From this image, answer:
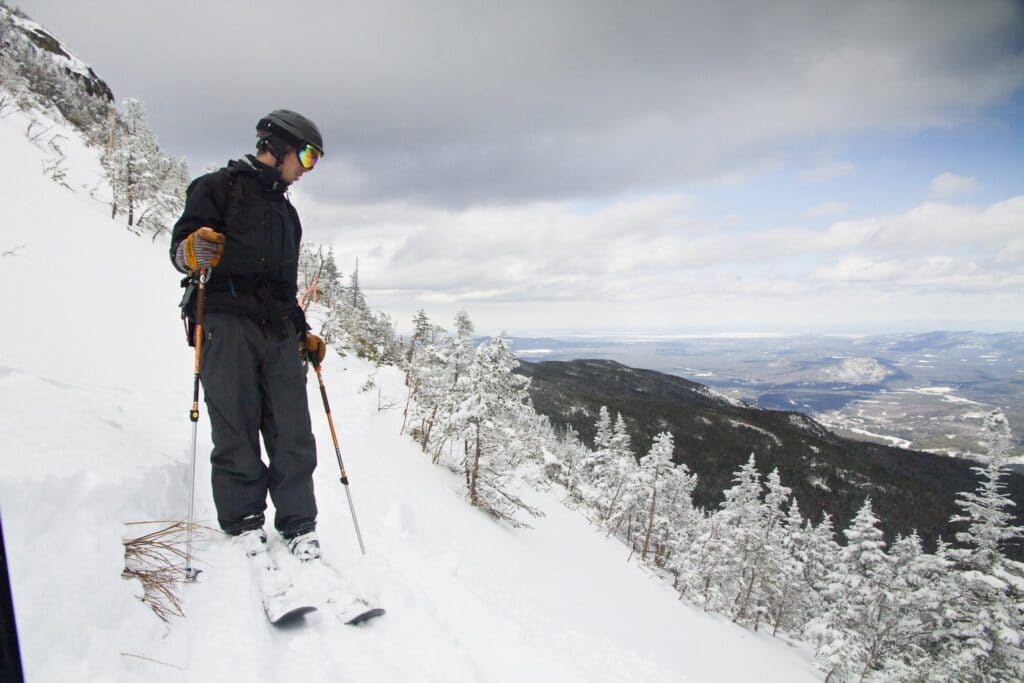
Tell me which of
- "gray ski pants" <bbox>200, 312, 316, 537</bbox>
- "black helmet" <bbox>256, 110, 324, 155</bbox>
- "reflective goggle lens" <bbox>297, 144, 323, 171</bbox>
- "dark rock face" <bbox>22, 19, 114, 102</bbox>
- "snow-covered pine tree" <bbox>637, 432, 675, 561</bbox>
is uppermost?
"dark rock face" <bbox>22, 19, 114, 102</bbox>

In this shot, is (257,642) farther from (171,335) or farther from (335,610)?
(171,335)

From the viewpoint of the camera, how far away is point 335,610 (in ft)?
9.08

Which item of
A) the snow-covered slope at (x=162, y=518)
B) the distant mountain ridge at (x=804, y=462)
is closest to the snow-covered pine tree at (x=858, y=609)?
the snow-covered slope at (x=162, y=518)

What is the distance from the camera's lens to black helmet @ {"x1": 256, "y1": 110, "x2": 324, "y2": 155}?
3.23 m

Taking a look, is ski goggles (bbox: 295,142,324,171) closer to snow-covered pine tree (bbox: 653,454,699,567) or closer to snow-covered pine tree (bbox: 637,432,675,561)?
snow-covered pine tree (bbox: 637,432,675,561)

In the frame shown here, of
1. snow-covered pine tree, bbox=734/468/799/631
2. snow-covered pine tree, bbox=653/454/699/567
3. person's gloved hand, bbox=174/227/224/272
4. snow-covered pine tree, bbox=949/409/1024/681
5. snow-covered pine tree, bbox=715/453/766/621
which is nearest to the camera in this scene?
person's gloved hand, bbox=174/227/224/272

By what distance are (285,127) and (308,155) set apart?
221 millimetres

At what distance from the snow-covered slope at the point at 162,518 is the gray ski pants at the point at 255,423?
0.28m

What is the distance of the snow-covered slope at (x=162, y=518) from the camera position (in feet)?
6.50

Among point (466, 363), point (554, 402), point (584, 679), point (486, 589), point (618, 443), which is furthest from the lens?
point (554, 402)

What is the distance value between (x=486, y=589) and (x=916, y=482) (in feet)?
528

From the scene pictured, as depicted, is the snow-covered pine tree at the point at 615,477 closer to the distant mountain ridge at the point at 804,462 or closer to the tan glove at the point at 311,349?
the tan glove at the point at 311,349

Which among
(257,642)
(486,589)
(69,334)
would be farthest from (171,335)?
(257,642)

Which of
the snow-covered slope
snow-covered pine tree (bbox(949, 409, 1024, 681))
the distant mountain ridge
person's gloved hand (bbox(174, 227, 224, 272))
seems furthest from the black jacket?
the distant mountain ridge
